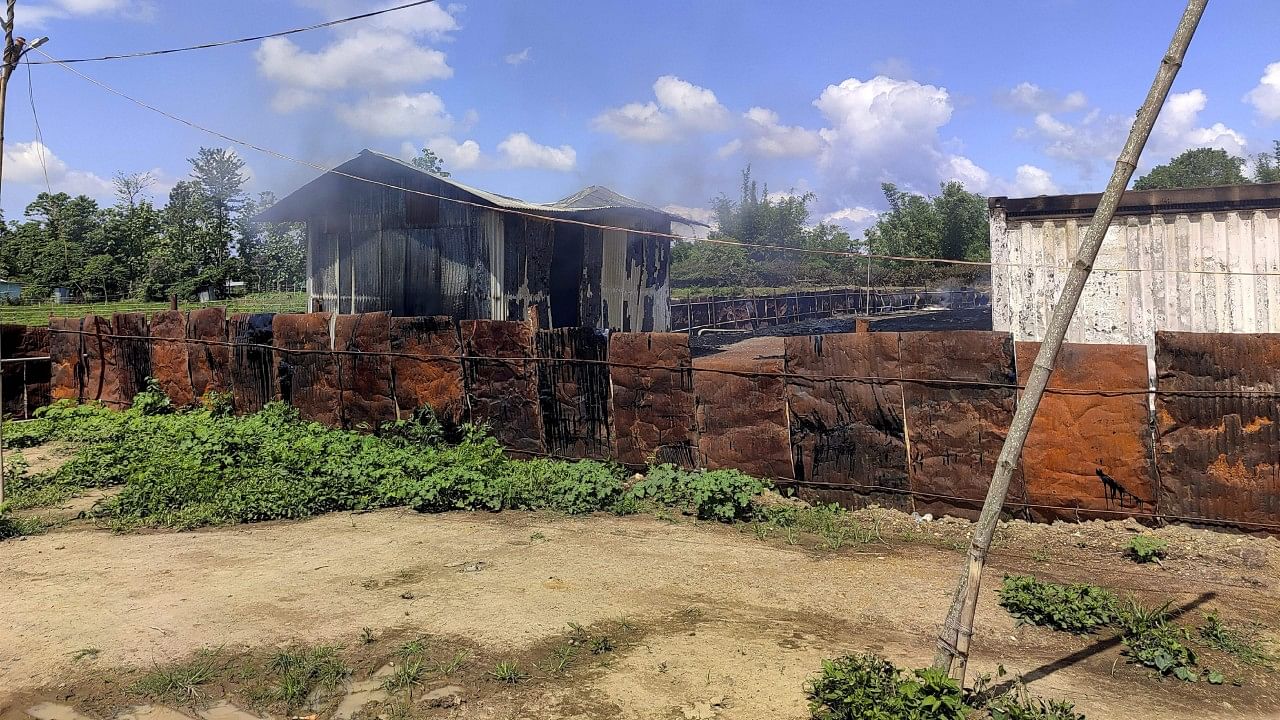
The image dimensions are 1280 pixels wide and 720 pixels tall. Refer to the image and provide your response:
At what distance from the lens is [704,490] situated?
23.8ft

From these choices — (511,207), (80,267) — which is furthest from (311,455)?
(80,267)

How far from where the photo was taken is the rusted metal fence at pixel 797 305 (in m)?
22.4

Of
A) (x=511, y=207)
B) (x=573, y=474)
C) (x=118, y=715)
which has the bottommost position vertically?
(x=118, y=715)

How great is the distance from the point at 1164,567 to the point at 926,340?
95.6 inches

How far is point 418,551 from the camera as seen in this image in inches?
249

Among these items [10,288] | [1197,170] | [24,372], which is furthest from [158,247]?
[1197,170]

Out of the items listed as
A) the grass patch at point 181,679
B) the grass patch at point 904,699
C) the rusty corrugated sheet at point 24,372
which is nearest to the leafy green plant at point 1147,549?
the grass patch at point 904,699

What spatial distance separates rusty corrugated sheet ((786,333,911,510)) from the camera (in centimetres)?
698

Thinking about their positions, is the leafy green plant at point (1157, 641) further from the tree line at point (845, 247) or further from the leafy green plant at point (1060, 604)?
the tree line at point (845, 247)

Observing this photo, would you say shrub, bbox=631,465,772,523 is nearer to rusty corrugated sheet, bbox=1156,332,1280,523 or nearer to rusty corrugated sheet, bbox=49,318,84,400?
rusty corrugated sheet, bbox=1156,332,1280,523

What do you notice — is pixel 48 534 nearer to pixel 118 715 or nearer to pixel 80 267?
pixel 118 715

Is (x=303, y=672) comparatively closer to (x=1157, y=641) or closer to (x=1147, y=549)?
(x=1157, y=641)

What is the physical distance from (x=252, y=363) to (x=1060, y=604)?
35.3 ft

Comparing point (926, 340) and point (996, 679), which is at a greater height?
point (926, 340)
